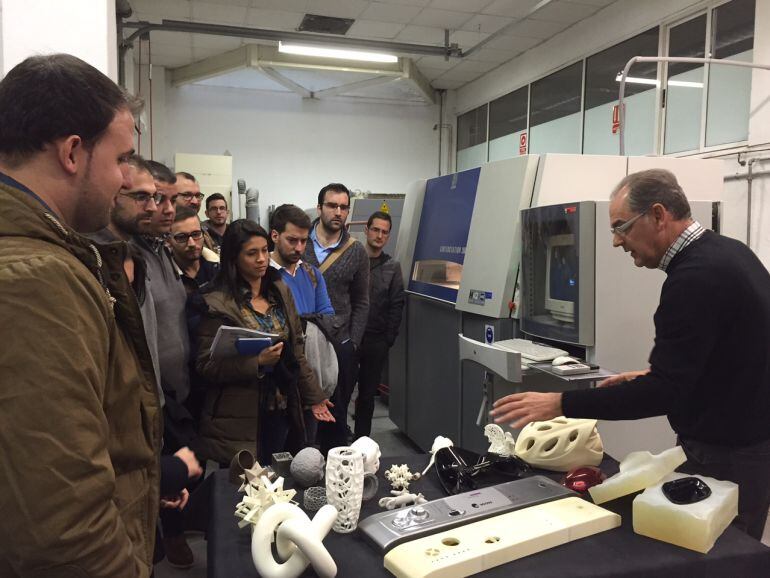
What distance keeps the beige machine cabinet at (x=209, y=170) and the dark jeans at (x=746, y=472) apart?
5960 millimetres

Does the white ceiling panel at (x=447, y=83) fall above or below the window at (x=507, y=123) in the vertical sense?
above

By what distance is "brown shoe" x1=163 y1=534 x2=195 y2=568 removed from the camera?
89.9 inches

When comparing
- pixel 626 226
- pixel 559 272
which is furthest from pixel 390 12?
pixel 626 226

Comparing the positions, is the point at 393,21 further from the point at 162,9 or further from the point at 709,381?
the point at 709,381

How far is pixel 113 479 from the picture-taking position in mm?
737

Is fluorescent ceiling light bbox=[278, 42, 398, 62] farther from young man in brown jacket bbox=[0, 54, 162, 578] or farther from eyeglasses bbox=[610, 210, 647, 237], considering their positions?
young man in brown jacket bbox=[0, 54, 162, 578]

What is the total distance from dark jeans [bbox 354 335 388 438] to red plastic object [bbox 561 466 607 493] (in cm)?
212

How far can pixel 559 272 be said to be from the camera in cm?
238

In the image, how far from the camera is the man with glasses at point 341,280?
3012 millimetres

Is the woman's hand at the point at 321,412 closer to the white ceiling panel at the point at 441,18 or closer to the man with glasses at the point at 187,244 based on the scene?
the man with glasses at the point at 187,244

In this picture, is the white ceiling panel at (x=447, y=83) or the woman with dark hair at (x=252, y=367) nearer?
the woman with dark hair at (x=252, y=367)

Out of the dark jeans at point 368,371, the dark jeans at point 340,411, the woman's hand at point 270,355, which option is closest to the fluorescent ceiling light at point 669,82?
the dark jeans at point 368,371

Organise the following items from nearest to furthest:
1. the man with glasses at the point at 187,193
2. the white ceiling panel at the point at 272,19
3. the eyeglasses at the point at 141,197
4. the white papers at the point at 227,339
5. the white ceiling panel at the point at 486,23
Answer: the eyeglasses at the point at 141,197 < the white papers at the point at 227,339 < the man with glasses at the point at 187,193 < the white ceiling panel at the point at 272,19 < the white ceiling panel at the point at 486,23

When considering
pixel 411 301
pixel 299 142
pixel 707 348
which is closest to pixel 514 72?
pixel 299 142
